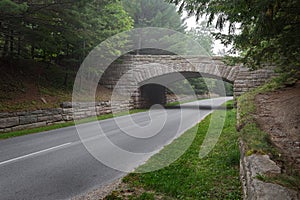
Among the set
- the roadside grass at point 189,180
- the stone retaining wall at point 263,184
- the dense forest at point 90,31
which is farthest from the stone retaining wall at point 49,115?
the stone retaining wall at point 263,184

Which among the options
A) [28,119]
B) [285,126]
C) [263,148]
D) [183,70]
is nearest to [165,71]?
[183,70]

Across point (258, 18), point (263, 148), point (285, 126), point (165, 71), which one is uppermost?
point (165, 71)

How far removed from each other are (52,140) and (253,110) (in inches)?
248

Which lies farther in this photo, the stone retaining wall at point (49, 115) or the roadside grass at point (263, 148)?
the stone retaining wall at point (49, 115)

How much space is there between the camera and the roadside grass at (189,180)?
3.57 m

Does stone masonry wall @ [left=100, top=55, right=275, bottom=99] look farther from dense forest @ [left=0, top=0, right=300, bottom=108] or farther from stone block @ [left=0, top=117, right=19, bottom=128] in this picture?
stone block @ [left=0, top=117, right=19, bottom=128]

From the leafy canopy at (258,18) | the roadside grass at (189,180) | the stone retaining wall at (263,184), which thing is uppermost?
the leafy canopy at (258,18)

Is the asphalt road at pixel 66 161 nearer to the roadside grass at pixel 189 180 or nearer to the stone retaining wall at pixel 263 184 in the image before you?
the roadside grass at pixel 189 180

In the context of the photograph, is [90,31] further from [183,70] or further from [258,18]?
[258,18]

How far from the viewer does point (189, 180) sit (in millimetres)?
4094

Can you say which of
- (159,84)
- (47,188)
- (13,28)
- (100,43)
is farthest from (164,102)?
(47,188)

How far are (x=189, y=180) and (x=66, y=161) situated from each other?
2922 mm

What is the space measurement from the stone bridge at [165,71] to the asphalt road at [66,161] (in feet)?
37.1

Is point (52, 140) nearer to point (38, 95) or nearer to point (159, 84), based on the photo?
point (38, 95)
